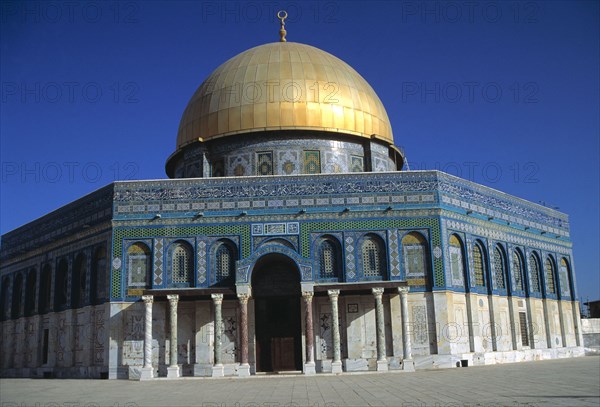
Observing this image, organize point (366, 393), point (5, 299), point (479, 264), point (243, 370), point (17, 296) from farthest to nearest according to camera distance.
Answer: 1. point (5, 299)
2. point (17, 296)
3. point (479, 264)
4. point (243, 370)
5. point (366, 393)

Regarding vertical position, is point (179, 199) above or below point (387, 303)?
above

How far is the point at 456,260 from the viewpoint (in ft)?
80.5

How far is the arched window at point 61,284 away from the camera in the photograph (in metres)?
27.3

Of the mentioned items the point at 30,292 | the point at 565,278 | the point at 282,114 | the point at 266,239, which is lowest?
the point at 565,278

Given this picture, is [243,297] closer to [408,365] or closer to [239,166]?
[408,365]

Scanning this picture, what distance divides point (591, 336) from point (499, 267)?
897 centimetres

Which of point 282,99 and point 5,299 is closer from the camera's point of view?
point 282,99

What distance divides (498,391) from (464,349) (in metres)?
10.7

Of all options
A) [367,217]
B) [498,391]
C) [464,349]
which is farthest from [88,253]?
[498,391]

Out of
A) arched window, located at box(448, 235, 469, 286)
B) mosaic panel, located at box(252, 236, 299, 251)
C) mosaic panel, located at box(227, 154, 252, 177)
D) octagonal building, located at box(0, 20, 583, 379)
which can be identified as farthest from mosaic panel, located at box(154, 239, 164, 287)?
arched window, located at box(448, 235, 469, 286)

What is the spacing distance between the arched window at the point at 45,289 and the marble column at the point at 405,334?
49.1 ft

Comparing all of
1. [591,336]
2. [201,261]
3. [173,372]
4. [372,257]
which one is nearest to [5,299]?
[201,261]

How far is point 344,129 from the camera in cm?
2734

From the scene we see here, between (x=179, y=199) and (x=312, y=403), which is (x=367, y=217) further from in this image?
(x=312, y=403)
